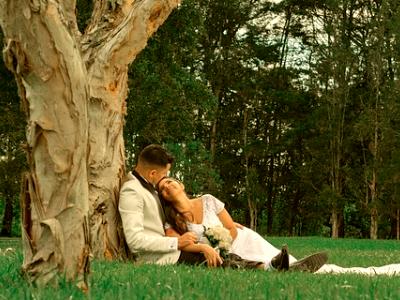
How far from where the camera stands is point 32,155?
5.54 m

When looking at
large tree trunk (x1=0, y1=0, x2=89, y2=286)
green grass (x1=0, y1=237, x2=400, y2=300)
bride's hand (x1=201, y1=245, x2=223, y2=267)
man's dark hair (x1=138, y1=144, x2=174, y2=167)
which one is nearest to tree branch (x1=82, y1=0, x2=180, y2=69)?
man's dark hair (x1=138, y1=144, x2=174, y2=167)

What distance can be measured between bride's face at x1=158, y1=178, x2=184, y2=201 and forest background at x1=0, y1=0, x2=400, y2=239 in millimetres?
27816

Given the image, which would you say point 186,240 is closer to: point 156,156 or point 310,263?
point 156,156

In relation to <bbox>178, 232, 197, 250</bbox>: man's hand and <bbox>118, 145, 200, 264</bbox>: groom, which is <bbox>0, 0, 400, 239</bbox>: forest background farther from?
<bbox>178, 232, 197, 250</bbox>: man's hand

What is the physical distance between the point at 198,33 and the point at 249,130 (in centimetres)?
2290

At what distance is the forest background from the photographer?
146 feet

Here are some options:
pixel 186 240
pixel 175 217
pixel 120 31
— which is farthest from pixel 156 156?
pixel 120 31

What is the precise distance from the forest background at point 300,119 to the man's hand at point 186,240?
28197mm

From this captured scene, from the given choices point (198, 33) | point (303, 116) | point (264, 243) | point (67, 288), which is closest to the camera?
point (67, 288)

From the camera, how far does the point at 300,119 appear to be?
173 ft

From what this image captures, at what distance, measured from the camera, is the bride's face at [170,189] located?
10.4m

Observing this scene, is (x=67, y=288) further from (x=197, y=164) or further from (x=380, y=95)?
(x=380, y=95)

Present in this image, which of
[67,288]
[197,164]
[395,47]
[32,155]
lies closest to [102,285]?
[67,288]

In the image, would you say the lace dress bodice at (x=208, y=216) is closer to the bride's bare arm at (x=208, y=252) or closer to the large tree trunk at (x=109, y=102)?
the bride's bare arm at (x=208, y=252)
